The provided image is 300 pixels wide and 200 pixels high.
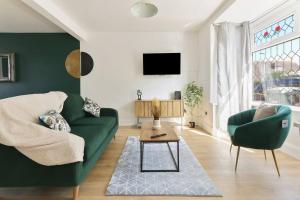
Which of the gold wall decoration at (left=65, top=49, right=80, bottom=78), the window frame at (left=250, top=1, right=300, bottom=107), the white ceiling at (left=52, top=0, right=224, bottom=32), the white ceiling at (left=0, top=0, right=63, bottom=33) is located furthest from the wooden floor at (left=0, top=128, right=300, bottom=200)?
the white ceiling at (left=0, top=0, right=63, bottom=33)

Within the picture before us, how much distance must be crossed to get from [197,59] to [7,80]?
531 centimetres

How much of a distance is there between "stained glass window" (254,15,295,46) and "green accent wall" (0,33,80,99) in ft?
15.0

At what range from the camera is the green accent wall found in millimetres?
5566

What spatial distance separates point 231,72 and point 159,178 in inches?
116

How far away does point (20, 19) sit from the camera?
14.8ft

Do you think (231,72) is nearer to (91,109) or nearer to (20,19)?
(91,109)

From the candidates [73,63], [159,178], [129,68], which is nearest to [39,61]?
[73,63]

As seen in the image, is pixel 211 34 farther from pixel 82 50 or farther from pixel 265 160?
pixel 82 50

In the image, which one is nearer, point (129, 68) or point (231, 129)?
point (231, 129)

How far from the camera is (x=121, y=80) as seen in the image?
5.46 m

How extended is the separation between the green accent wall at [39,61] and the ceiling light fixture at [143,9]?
3.64 m

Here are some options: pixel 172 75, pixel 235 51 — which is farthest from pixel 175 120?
pixel 235 51

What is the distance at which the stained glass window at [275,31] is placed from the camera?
3.25 m

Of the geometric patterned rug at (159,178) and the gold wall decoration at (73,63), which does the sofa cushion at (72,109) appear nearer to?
the geometric patterned rug at (159,178)
